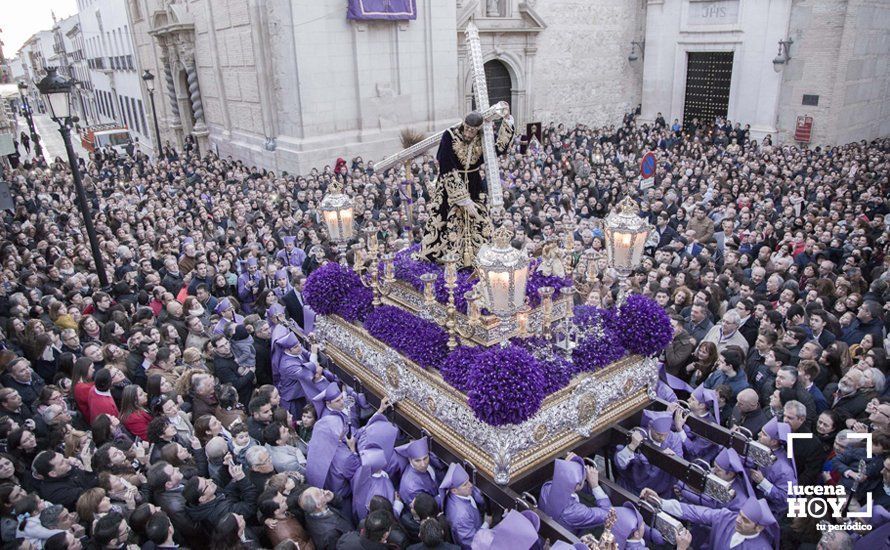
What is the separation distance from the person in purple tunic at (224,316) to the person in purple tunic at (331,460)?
2938mm

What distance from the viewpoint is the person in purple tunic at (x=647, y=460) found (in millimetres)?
5508

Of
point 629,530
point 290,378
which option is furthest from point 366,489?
point 290,378

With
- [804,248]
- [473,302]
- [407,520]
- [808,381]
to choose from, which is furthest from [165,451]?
[804,248]

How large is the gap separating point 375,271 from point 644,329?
11.1 ft

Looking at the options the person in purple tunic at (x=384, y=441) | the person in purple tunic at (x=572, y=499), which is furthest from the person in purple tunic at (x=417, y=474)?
the person in purple tunic at (x=572, y=499)

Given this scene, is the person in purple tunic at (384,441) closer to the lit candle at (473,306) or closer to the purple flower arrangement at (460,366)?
the purple flower arrangement at (460,366)

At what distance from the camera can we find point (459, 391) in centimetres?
559

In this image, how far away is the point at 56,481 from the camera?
4512mm

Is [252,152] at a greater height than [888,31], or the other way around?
[888,31]

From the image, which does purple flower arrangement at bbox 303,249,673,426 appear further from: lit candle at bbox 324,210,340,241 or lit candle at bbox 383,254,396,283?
lit candle at bbox 324,210,340,241

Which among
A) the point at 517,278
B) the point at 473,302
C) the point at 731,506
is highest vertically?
the point at 517,278

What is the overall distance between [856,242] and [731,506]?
652 centimetres

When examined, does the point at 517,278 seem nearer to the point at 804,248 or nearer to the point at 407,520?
the point at 407,520

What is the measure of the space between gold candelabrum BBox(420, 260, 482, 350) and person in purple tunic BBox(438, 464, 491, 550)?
5.03 feet
